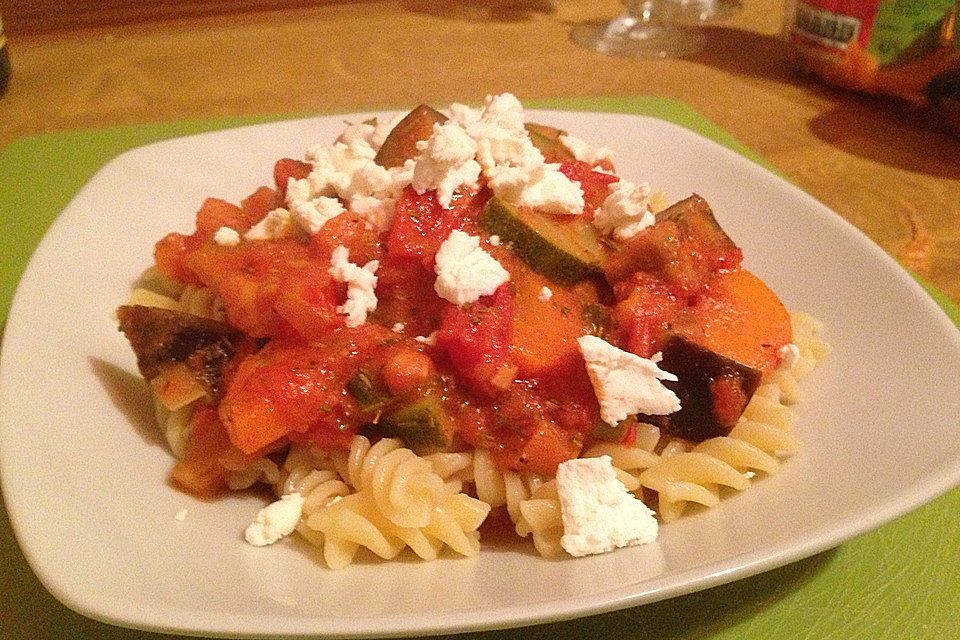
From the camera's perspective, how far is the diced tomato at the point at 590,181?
9.07 ft

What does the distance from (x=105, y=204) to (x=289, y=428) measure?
1457 mm

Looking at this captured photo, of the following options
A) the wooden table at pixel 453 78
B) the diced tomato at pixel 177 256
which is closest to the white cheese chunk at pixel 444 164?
the diced tomato at pixel 177 256

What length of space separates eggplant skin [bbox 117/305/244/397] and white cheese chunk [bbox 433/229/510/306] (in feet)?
2.21

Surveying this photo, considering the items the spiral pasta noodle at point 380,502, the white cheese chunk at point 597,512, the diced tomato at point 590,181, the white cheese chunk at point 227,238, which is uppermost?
the diced tomato at point 590,181

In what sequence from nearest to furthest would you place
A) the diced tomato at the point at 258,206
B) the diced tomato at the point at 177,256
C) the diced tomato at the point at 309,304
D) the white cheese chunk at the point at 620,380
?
the white cheese chunk at the point at 620,380 → the diced tomato at the point at 309,304 → the diced tomato at the point at 177,256 → the diced tomato at the point at 258,206

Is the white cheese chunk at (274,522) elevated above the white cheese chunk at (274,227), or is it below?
below

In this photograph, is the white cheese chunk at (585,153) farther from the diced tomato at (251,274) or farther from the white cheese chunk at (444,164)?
the diced tomato at (251,274)

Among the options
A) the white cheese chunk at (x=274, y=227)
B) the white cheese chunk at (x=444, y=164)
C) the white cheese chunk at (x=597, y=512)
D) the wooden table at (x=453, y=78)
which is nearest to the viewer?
the white cheese chunk at (x=597, y=512)

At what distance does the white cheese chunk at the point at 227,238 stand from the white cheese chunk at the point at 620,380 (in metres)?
1.23

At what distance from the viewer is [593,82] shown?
5762 millimetres

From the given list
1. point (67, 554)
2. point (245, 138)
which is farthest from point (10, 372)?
point (245, 138)

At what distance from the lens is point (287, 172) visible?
10.1 ft

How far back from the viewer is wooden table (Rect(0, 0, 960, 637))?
180 inches

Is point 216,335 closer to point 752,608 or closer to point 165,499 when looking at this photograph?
point 165,499
